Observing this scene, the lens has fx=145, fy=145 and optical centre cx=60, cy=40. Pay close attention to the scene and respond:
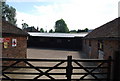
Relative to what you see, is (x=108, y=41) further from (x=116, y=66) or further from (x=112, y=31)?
(x=116, y=66)

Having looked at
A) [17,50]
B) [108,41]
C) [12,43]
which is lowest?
[17,50]

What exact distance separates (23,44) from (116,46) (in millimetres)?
7561

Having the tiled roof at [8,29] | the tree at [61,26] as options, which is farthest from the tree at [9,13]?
the tiled roof at [8,29]

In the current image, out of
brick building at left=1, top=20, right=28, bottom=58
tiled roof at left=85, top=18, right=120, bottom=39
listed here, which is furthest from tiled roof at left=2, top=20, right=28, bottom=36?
Result: tiled roof at left=85, top=18, right=120, bottom=39

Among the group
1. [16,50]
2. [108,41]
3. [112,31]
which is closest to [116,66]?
[108,41]

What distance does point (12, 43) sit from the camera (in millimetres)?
10766

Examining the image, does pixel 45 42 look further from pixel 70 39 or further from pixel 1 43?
pixel 1 43

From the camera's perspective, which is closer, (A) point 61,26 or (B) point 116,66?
(B) point 116,66

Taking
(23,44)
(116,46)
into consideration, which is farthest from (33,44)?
(116,46)

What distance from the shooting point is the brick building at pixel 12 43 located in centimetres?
997

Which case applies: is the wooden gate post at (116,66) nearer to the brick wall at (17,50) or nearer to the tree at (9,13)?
the brick wall at (17,50)

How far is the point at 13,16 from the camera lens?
68562 mm

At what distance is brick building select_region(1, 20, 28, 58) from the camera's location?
9.97 meters

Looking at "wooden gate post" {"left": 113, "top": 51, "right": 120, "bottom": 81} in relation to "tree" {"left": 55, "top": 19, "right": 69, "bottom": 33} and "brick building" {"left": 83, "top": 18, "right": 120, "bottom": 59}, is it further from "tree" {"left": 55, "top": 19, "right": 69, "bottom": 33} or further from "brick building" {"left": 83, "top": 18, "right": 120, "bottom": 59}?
"tree" {"left": 55, "top": 19, "right": 69, "bottom": 33}
